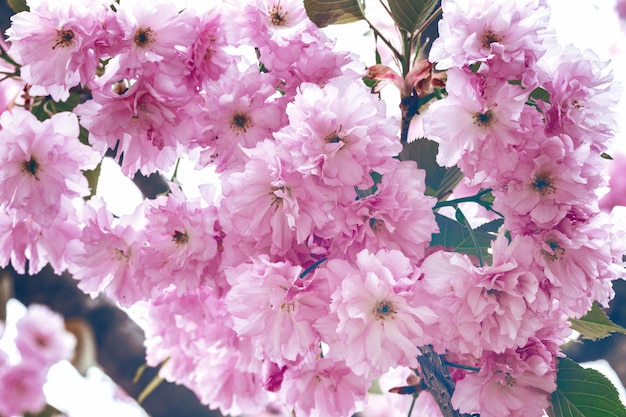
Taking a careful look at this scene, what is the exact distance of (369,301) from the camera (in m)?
0.51

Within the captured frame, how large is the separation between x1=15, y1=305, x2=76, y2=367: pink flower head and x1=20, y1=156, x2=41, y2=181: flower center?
1.39 m

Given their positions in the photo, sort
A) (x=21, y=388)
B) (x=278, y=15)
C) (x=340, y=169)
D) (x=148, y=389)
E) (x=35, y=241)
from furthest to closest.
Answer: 1. (x=21, y=388)
2. (x=148, y=389)
3. (x=35, y=241)
4. (x=278, y=15)
5. (x=340, y=169)

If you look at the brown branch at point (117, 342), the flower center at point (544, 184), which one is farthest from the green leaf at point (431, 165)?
the brown branch at point (117, 342)

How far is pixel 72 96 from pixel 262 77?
275 millimetres

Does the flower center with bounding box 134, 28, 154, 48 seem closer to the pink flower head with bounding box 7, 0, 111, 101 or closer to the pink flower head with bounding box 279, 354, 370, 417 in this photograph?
the pink flower head with bounding box 7, 0, 111, 101

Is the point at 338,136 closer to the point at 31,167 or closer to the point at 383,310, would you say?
the point at 383,310

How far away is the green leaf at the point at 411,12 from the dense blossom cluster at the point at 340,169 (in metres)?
0.07

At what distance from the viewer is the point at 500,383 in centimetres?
58

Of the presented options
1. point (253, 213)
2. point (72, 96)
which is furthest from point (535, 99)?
point (72, 96)

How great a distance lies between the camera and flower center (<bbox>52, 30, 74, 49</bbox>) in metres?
0.56

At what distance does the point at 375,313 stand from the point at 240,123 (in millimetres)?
180

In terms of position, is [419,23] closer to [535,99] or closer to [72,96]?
[535,99]

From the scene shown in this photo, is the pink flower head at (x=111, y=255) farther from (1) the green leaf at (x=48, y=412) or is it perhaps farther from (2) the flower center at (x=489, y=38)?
(1) the green leaf at (x=48, y=412)

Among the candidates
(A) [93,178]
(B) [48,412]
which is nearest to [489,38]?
(A) [93,178]
